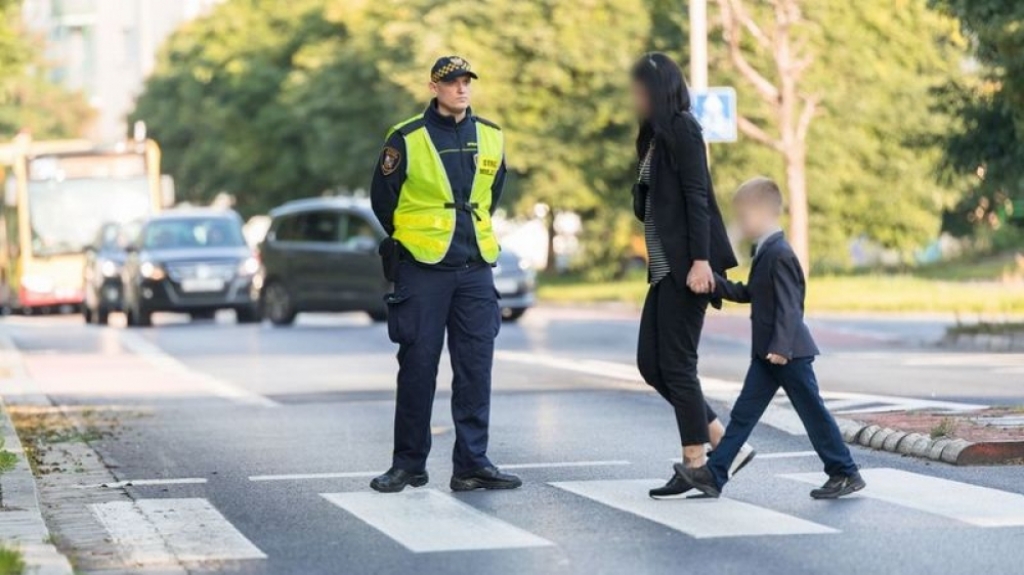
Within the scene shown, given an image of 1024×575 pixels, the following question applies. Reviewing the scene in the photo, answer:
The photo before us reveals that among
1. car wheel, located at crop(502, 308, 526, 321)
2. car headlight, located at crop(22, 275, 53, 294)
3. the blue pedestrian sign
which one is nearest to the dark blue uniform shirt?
the blue pedestrian sign

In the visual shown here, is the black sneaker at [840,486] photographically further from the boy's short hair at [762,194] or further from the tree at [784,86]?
the tree at [784,86]

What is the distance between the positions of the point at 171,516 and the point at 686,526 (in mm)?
2114

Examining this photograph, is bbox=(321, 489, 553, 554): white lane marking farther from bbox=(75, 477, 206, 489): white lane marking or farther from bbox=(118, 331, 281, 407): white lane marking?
bbox=(118, 331, 281, 407): white lane marking

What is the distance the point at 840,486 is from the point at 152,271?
2442 centimetres

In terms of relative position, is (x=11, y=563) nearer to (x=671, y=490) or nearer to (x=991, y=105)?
(x=671, y=490)

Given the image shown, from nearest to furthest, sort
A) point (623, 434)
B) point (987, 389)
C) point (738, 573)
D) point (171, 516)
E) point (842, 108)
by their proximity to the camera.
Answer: point (738, 573) → point (171, 516) → point (623, 434) → point (987, 389) → point (842, 108)

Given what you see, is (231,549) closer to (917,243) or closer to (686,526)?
(686,526)

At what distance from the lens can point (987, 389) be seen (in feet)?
55.1

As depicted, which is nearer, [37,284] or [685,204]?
[685,204]

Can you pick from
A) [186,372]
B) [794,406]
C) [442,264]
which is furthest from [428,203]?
[186,372]

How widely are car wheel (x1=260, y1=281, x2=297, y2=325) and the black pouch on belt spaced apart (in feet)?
72.3

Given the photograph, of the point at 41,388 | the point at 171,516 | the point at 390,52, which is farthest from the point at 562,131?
the point at 171,516

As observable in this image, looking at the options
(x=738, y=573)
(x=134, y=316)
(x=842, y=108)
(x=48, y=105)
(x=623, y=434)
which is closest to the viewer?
(x=738, y=573)

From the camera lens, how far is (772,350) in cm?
979
